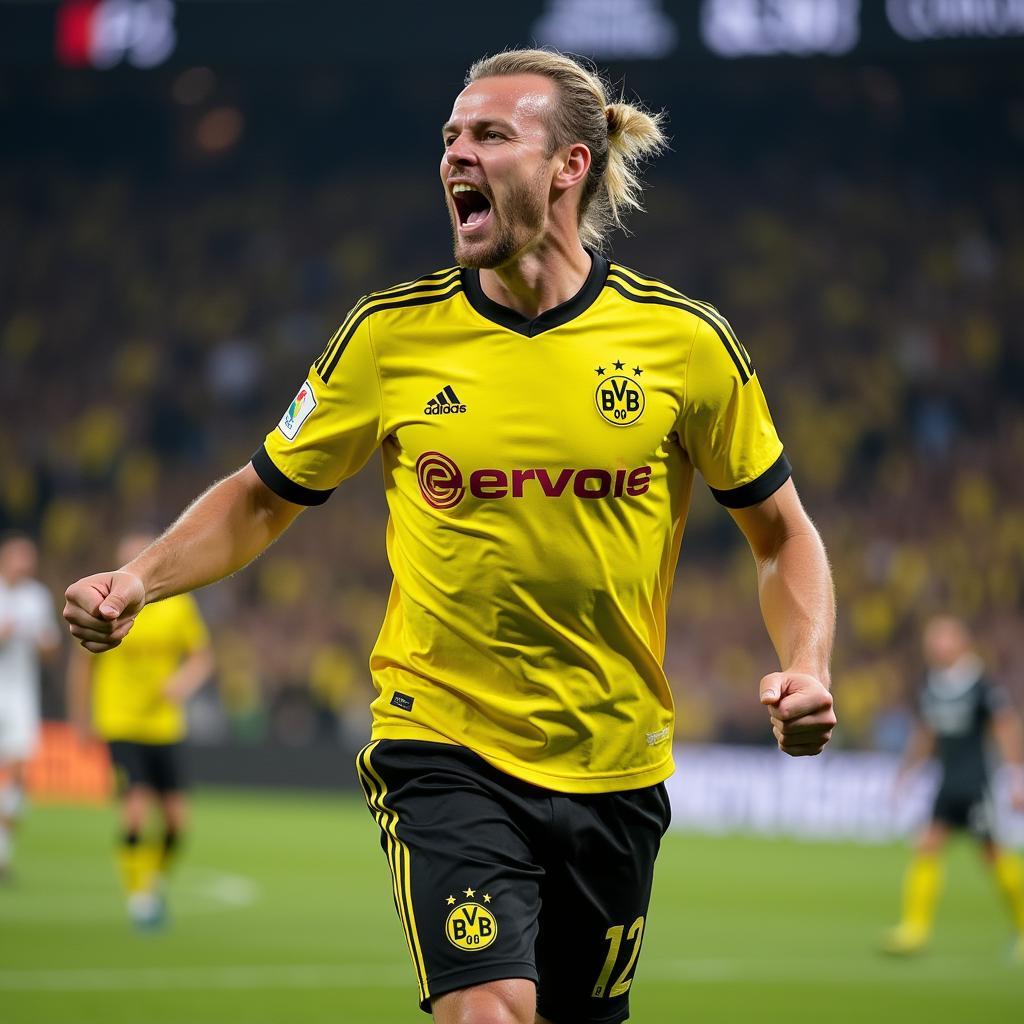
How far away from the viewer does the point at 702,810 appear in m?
20.0

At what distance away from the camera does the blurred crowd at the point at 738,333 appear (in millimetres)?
22766

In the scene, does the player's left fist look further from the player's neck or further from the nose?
the nose

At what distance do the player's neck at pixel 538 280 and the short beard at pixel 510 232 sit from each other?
0.24ft

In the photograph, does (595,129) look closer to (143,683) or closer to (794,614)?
(794,614)

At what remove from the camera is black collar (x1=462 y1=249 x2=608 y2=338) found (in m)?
4.12

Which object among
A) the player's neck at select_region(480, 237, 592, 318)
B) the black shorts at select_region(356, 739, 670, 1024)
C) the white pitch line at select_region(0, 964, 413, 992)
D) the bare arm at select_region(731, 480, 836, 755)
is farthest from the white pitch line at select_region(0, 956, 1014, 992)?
the player's neck at select_region(480, 237, 592, 318)

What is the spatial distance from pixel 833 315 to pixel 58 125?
13.1 meters

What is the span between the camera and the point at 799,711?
3545 millimetres

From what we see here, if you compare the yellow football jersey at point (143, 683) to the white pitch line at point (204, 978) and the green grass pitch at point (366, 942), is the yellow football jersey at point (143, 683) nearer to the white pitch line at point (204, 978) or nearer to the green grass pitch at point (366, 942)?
the green grass pitch at point (366, 942)

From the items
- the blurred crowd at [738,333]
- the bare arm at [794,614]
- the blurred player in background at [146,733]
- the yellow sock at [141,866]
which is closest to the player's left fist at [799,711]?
the bare arm at [794,614]

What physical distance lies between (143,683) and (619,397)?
328 inches

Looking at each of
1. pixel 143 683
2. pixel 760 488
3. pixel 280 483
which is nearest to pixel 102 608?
pixel 280 483

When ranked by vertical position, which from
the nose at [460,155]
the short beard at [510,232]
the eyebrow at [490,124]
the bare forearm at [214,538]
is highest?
the eyebrow at [490,124]

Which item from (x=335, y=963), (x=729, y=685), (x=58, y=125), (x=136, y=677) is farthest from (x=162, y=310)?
(x=335, y=963)
